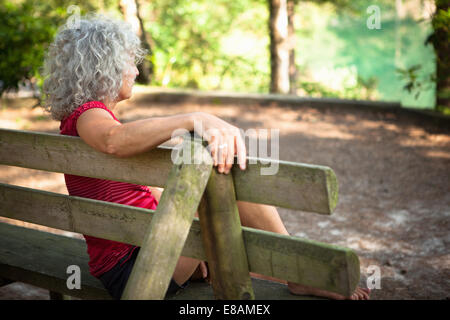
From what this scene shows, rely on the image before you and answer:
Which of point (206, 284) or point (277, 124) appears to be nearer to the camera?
point (206, 284)

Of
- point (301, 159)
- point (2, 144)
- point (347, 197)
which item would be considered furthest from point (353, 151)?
point (2, 144)

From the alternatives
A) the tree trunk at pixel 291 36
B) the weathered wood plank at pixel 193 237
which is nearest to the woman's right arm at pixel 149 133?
the weathered wood plank at pixel 193 237

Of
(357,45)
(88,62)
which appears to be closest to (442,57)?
(88,62)

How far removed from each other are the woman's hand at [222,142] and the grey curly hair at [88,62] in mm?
632

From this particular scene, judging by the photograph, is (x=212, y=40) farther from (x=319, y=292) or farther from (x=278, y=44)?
(x=319, y=292)

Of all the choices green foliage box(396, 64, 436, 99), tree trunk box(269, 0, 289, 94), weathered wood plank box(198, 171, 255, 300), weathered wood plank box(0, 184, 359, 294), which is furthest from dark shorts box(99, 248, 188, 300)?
tree trunk box(269, 0, 289, 94)

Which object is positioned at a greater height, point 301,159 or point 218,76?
point 218,76

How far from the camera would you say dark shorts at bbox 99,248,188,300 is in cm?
209

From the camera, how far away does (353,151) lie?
6.38 metres

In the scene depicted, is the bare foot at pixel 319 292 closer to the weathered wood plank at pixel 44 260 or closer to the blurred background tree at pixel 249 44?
the weathered wood plank at pixel 44 260

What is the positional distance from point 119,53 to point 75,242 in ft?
4.07
